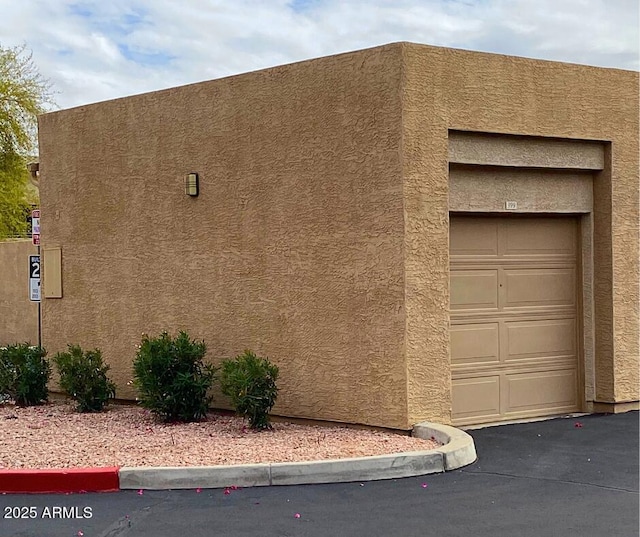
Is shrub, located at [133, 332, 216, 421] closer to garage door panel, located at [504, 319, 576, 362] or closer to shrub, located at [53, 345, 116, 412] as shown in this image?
shrub, located at [53, 345, 116, 412]

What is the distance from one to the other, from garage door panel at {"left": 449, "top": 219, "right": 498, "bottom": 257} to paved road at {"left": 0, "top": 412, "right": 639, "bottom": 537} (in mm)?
2526

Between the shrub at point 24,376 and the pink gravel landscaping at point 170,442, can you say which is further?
the shrub at point 24,376

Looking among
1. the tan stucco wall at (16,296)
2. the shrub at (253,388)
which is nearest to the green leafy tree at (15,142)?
the tan stucco wall at (16,296)

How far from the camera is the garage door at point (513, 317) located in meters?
11.1

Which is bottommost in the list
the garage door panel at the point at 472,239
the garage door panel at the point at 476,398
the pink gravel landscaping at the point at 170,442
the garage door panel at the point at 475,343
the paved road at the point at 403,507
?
the paved road at the point at 403,507

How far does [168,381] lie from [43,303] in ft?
12.8

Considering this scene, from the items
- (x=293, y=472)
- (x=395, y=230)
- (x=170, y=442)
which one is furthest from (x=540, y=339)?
(x=170, y=442)

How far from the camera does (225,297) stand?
11734mm

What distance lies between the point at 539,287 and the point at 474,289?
37.6 inches

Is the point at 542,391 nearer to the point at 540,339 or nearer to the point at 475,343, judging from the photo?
the point at 540,339

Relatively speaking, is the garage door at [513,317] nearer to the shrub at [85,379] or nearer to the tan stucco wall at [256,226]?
the tan stucco wall at [256,226]

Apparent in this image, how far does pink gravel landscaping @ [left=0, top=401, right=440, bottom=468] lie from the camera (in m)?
8.93

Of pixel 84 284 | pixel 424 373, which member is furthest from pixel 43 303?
pixel 424 373

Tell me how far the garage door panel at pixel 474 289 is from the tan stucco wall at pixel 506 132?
2.44ft
